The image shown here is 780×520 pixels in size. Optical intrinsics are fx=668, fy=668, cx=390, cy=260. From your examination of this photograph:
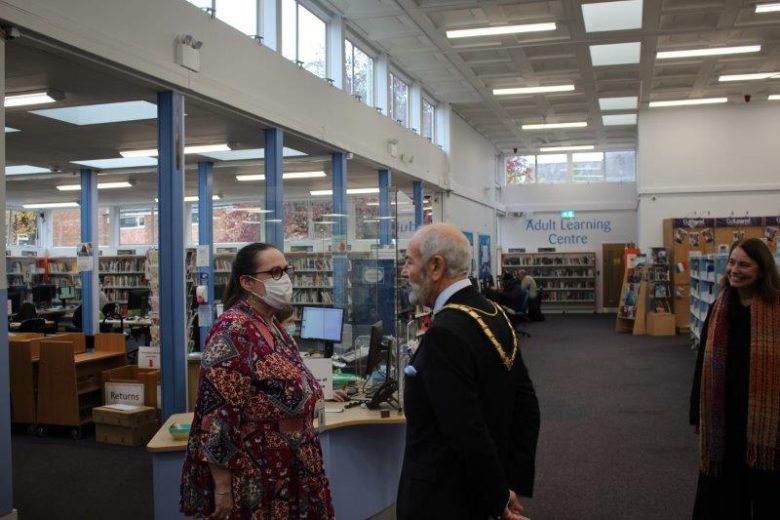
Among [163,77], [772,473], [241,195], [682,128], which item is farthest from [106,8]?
[682,128]

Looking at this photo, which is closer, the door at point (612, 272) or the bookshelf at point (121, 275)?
the bookshelf at point (121, 275)

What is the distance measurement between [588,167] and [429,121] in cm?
838

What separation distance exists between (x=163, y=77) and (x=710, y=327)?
4482 mm

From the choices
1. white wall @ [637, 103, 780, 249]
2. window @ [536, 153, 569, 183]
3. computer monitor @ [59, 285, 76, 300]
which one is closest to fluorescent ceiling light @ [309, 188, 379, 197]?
computer monitor @ [59, 285, 76, 300]

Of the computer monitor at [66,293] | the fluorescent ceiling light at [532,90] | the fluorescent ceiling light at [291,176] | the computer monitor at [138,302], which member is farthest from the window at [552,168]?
the computer monitor at [66,293]

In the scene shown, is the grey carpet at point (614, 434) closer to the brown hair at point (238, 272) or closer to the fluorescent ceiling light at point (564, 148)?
the brown hair at point (238, 272)

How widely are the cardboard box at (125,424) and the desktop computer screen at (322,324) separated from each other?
7.06 feet

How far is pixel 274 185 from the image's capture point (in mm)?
7605

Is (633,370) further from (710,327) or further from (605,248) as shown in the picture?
(605,248)

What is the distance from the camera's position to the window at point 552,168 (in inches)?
816

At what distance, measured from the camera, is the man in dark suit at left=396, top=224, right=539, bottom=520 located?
183cm

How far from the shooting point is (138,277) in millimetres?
16109

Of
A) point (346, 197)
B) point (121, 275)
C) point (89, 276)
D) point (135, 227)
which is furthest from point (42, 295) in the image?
point (346, 197)

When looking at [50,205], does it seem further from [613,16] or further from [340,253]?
[613,16]
